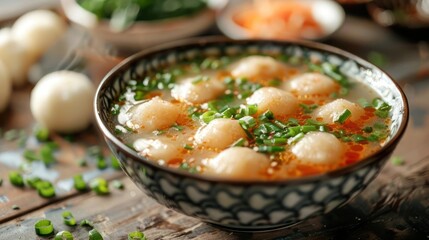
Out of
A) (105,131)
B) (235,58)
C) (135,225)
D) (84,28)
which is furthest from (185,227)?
(84,28)

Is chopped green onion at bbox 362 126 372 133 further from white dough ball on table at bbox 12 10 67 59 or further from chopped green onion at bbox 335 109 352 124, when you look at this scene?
white dough ball on table at bbox 12 10 67 59

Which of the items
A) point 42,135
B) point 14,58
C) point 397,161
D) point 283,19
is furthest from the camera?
point 283,19

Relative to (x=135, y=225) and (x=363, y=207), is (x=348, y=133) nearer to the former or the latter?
(x=363, y=207)

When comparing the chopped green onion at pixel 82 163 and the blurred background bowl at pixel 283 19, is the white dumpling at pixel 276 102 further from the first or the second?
the blurred background bowl at pixel 283 19

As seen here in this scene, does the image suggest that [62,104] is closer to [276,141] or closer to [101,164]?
[101,164]

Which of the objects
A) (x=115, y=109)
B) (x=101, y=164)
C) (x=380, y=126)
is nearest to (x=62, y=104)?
(x=101, y=164)

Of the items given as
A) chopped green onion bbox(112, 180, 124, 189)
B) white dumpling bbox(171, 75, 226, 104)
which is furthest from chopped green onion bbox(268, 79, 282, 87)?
chopped green onion bbox(112, 180, 124, 189)
